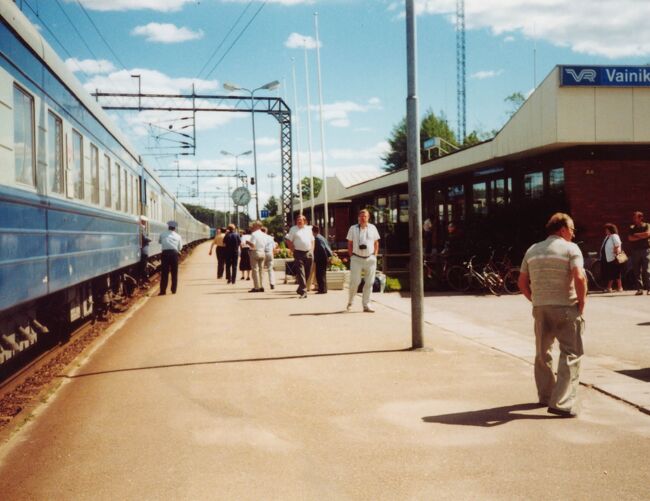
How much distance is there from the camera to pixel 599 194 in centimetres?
1758

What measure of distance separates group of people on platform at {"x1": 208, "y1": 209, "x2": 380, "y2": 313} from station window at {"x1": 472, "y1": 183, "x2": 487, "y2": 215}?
645cm

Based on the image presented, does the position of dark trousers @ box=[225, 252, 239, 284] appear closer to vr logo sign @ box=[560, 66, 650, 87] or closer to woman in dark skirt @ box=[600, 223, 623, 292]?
woman in dark skirt @ box=[600, 223, 623, 292]

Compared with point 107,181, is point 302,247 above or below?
below

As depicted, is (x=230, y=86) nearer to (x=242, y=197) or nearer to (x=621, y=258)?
(x=242, y=197)

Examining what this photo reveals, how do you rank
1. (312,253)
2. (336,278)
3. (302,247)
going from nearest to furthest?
(302,247) < (312,253) < (336,278)

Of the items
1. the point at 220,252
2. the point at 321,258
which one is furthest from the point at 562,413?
the point at 220,252

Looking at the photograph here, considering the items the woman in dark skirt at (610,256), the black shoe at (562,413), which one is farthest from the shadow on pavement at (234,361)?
the woman in dark skirt at (610,256)

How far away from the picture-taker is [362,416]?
5977 millimetres

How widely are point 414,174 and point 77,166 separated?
4337 millimetres

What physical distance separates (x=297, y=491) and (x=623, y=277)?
15.3m

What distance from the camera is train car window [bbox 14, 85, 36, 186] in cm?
666

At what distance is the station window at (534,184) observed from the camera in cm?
1930

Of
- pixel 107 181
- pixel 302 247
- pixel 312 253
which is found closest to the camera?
pixel 107 181

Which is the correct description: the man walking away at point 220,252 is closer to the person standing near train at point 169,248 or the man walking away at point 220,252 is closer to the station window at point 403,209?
the person standing near train at point 169,248
